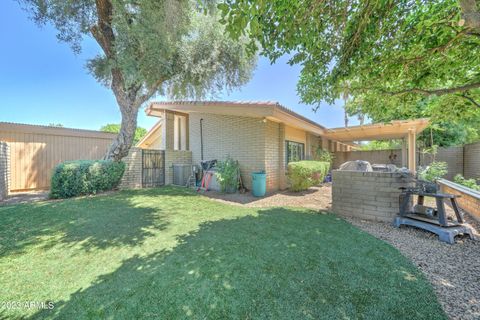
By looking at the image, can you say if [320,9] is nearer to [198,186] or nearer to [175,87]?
[175,87]

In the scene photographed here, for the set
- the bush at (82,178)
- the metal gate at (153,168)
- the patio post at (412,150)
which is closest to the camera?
the bush at (82,178)

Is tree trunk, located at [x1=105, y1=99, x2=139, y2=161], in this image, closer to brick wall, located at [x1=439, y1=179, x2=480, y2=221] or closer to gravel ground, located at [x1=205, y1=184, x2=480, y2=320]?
gravel ground, located at [x1=205, y1=184, x2=480, y2=320]

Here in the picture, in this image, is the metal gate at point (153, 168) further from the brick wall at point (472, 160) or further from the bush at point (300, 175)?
the brick wall at point (472, 160)

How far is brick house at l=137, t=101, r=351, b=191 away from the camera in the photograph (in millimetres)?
7642

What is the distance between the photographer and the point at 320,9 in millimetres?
3471

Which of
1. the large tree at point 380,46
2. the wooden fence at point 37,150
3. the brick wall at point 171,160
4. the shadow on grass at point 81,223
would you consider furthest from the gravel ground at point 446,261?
the wooden fence at point 37,150

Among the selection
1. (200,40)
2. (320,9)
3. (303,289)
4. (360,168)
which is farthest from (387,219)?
(200,40)

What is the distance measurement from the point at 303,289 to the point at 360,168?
5.85 meters

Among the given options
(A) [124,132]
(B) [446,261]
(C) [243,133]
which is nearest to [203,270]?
(B) [446,261]

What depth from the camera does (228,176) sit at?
25.4 ft

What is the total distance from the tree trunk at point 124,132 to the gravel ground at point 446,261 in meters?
8.22

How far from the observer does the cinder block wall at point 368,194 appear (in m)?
4.40

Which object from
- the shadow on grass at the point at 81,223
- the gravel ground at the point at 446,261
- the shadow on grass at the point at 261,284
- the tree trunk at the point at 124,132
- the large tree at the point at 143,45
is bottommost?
the gravel ground at the point at 446,261

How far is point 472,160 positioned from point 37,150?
21668 millimetres
